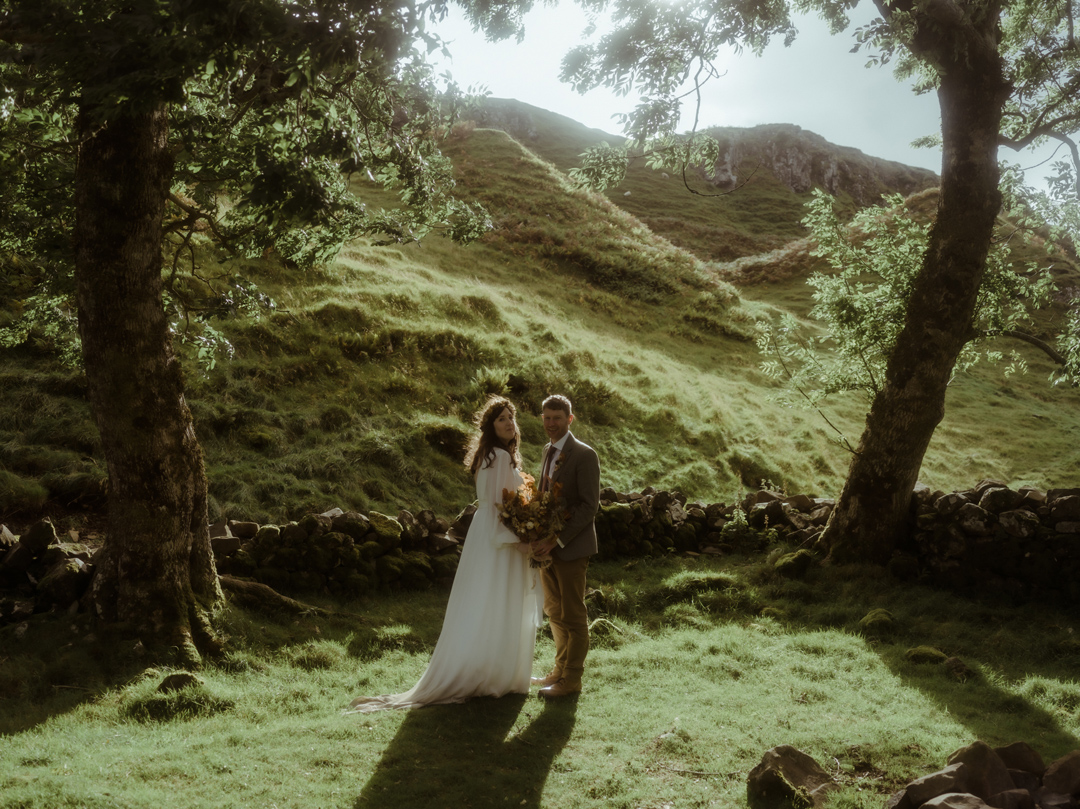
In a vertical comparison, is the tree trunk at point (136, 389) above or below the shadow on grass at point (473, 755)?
above

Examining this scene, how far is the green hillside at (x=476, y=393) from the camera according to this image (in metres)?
12.5

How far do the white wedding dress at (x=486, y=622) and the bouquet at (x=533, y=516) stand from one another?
11 cm

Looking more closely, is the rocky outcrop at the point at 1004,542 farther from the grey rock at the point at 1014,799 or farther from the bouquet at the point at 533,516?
the bouquet at the point at 533,516

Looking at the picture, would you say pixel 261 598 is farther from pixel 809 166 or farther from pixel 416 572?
pixel 809 166

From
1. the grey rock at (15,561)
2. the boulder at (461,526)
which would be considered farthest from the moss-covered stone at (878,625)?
the grey rock at (15,561)

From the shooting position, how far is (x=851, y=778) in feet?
17.3

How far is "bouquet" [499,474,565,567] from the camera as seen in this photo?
6656mm

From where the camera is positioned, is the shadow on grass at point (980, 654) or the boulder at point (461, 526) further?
the boulder at point (461, 526)

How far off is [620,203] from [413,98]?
192 feet

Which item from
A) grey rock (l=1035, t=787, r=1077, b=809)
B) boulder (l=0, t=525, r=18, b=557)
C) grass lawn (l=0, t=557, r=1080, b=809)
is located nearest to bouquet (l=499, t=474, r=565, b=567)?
grass lawn (l=0, t=557, r=1080, b=809)

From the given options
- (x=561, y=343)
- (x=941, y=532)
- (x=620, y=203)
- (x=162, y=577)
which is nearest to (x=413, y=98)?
(x=162, y=577)

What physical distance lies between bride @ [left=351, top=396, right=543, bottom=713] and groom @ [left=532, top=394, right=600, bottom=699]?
0.26 metres

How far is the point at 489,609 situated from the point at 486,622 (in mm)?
119

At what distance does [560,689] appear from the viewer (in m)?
6.96
